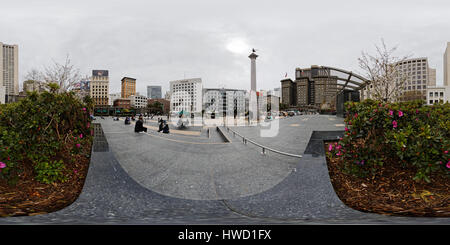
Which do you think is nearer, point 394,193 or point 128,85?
point 394,193

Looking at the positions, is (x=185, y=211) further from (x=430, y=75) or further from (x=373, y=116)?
(x=430, y=75)

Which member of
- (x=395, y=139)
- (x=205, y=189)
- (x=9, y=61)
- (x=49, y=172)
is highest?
(x=9, y=61)

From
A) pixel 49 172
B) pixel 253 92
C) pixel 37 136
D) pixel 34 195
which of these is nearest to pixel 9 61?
pixel 253 92

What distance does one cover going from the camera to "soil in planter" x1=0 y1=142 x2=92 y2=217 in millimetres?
1966

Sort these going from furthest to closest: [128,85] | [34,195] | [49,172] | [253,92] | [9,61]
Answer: [128,85]
[253,92]
[9,61]
[49,172]
[34,195]

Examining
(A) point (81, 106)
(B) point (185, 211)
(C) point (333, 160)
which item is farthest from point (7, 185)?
(C) point (333, 160)

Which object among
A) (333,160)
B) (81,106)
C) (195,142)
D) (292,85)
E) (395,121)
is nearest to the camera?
(395,121)

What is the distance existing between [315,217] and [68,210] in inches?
101

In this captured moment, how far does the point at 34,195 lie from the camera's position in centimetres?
216

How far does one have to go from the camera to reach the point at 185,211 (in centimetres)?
206

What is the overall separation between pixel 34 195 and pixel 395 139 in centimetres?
418

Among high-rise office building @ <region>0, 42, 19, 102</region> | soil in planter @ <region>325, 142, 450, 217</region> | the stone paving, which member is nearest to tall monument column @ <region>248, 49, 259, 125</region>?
the stone paving

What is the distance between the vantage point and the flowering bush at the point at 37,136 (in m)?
2.22

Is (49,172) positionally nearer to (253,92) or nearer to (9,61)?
(253,92)
